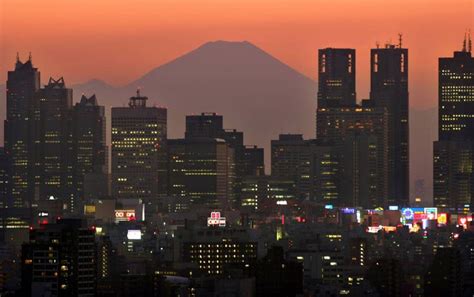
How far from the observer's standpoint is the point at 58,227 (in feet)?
231

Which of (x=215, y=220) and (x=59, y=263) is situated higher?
(x=215, y=220)

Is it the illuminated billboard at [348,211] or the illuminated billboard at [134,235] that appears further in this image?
the illuminated billboard at [348,211]

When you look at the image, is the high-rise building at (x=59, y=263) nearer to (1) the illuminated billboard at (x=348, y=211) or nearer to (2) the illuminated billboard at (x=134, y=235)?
(2) the illuminated billboard at (x=134, y=235)

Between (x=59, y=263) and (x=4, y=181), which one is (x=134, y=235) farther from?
(x=59, y=263)

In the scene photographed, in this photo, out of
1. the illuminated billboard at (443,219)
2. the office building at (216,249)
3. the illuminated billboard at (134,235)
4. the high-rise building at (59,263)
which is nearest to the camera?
the high-rise building at (59,263)

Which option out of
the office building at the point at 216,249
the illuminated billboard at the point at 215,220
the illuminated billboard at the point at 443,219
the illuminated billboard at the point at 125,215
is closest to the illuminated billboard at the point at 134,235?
the illuminated billboard at the point at 215,220

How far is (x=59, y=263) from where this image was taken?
68188 millimetres

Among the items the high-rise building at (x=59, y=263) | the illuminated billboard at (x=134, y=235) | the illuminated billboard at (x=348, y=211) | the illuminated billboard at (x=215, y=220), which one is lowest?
the high-rise building at (x=59, y=263)

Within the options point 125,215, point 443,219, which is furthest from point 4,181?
point 443,219

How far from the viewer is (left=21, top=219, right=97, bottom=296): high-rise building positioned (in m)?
67.9

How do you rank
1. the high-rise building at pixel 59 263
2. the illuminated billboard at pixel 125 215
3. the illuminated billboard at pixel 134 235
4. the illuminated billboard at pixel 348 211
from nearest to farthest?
the high-rise building at pixel 59 263
the illuminated billboard at pixel 134 235
the illuminated billboard at pixel 125 215
the illuminated billboard at pixel 348 211

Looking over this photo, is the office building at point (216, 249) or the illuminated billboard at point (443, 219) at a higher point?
the illuminated billboard at point (443, 219)

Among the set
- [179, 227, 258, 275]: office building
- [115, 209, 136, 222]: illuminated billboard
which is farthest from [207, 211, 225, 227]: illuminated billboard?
[115, 209, 136, 222]: illuminated billboard

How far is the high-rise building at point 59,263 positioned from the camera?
67.9 meters
